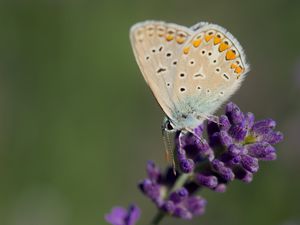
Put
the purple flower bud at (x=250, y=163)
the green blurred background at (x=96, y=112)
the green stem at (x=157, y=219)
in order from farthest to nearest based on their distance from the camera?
1. the green blurred background at (x=96, y=112)
2. the green stem at (x=157, y=219)
3. the purple flower bud at (x=250, y=163)

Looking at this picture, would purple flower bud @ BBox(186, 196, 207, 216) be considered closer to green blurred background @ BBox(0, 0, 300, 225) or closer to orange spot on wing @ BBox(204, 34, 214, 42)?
orange spot on wing @ BBox(204, 34, 214, 42)

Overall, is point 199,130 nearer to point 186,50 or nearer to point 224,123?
A: point 224,123

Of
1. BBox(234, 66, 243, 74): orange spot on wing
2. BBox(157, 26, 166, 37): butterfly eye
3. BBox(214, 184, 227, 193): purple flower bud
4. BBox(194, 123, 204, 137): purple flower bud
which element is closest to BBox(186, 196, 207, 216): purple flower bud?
BBox(214, 184, 227, 193): purple flower bud

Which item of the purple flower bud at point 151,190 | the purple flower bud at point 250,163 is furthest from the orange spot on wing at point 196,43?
the purple flower bud at point 151,190

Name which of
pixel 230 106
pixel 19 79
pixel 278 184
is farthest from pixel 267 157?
pixel 19 79

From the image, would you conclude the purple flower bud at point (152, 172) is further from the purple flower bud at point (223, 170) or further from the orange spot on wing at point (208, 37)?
the orange spot on wing at point (208, 37)

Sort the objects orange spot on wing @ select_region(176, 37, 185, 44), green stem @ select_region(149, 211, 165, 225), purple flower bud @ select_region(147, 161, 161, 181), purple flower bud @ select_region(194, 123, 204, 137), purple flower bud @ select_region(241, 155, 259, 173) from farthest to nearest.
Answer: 1. purple flower bud @ select_region(147, 161, 161, 181)
2. orange spot on wing @ select_region(176, 37, 185, 44)
3. purple flower bud @ select_region(194, 123, 204, 137)
4. green stem @ select_region(149, 211, 165, 225)
5. purple flower bud @ select_region(241, 155, 259, 173)
